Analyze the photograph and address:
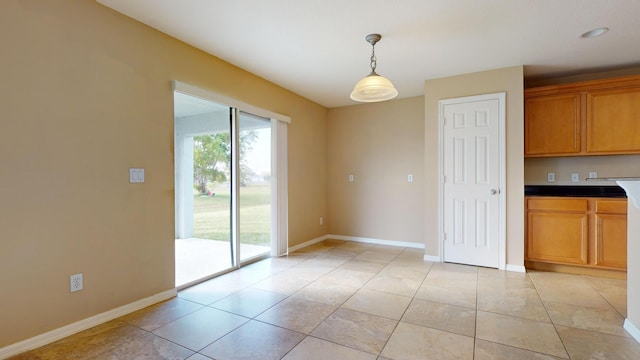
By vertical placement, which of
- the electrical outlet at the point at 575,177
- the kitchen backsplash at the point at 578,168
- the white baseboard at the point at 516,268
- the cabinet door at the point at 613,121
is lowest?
the white baseboard at the point at 516,268

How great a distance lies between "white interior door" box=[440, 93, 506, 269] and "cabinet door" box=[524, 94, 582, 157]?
0.49m

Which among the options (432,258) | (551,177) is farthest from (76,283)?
(551,177)

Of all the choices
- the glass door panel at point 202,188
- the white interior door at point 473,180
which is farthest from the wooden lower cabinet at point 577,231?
the glass door panel at point 202,188

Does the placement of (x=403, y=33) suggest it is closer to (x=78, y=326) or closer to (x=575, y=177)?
(x=575, y=177)

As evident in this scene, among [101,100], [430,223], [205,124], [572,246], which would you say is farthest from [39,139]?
[572,246]

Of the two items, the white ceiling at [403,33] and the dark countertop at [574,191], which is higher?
the white ceiling at [403,33]

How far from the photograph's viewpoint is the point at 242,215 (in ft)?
12.7

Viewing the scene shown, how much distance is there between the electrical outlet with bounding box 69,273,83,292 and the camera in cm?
221

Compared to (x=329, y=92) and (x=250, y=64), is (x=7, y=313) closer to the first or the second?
(x=250, y=64)

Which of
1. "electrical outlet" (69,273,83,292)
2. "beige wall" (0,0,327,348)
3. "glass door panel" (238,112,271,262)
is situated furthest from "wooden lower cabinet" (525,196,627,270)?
"electrical outlet" (69,273,83,292)

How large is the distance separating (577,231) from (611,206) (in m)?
0.42

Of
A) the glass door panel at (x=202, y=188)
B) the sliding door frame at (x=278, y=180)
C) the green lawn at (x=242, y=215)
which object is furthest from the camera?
the sliding door frame at (x=278, y=180)

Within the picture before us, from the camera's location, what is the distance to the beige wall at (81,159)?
1.96 m

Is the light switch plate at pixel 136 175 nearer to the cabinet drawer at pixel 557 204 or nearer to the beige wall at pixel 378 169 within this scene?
the beige wall at pixel 378 169
